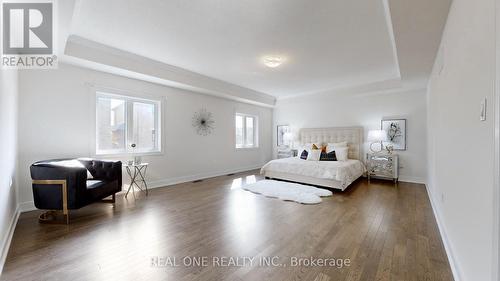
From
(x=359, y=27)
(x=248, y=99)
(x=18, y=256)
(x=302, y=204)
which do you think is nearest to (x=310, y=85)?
(x=248, y=99)

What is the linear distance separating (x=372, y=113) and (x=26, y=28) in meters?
6.68

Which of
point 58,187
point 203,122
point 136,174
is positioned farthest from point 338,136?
point 58,187

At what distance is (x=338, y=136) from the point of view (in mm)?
5973

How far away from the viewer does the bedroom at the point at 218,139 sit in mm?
1685

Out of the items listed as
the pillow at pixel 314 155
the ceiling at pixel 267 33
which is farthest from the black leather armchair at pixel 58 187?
the pillow at pixel 314 155

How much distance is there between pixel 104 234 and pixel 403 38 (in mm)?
4223

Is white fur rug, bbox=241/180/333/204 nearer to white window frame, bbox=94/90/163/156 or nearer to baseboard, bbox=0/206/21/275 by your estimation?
white window frame, bbox=94/90/163/156

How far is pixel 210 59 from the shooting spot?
3.78m

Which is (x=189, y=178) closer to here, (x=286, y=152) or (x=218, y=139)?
(x=218, y=139)

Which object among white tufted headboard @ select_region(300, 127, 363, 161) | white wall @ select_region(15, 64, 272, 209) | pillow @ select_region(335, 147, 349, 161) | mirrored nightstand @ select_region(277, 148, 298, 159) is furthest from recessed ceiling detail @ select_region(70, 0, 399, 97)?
mirrored nightstand @ select_region(277, 148, 298, 159)

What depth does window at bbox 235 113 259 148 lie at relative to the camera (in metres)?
6.73

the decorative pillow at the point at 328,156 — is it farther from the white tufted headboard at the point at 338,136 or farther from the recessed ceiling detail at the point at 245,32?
the recessed ceiling detail at the point at 245,32

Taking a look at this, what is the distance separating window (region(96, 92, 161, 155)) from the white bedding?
9.45ft

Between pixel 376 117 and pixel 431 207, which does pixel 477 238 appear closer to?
pixel 431 207
